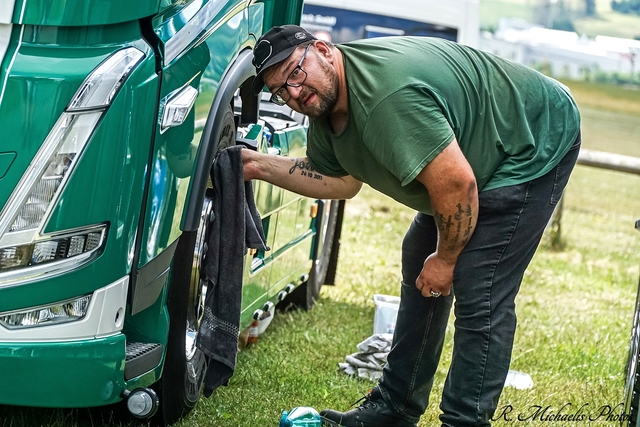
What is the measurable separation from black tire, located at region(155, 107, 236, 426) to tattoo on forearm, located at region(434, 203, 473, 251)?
34.0 inches

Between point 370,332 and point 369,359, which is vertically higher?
point 369,359

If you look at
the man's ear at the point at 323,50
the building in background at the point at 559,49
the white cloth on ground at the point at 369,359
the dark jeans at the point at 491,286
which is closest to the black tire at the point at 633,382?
the dark jeans at the point at 491,286

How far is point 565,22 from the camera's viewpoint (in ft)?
128

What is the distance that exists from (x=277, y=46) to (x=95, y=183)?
2.65 ft

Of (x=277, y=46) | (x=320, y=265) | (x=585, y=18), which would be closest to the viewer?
(x=277, y=46)

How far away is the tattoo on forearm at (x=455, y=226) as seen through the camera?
10.8ft

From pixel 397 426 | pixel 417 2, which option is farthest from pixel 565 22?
pixel 397 426

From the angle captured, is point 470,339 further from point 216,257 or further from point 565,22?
point 565,22

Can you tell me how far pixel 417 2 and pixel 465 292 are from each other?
329 inches

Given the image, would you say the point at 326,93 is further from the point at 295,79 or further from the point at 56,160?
the point at 56,160

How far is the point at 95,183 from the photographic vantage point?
2.79m

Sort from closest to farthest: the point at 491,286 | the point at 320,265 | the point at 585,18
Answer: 1. the point at 491,286
2. the point at 320,265
3. the point at 585,18

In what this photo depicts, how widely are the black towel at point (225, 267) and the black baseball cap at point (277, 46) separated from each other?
48cm

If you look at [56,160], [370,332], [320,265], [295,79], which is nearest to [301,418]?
[295,79]
